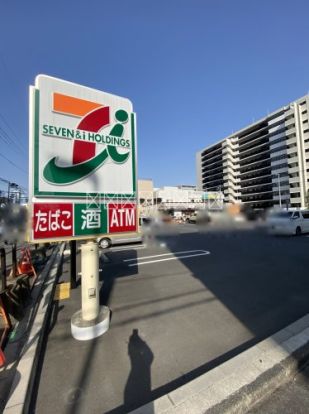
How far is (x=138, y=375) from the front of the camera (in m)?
2.23

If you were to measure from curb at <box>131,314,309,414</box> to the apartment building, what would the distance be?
175 ft

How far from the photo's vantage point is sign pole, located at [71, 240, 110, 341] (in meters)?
2.93

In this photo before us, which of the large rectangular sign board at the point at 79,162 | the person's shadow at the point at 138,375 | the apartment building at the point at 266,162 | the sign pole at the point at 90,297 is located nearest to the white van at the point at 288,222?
the large rectangular sign board at the point at 79,162

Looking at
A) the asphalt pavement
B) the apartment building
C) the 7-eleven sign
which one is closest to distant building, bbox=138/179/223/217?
the apartment building

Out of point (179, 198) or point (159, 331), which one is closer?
point (159, 331)

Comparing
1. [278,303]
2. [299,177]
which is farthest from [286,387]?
[299,177]

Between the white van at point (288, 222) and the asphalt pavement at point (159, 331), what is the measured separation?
27.9ft

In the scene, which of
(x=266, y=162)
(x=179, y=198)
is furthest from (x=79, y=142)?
(x=266, y=162)

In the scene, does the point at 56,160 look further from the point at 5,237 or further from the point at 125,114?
the point at 5,237

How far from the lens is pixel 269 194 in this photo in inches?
2426

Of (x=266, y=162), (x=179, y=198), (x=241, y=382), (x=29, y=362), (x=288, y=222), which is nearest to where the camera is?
(x=241, y=382)

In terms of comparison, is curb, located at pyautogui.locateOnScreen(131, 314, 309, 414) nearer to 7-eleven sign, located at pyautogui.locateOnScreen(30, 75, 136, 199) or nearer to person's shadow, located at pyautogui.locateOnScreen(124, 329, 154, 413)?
person's shadow, located at pyautogui.locateOnScreen(124, 329, 154, 413)

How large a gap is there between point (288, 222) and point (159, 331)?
13.5 meters

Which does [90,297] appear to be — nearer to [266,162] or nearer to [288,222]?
[288,222]
